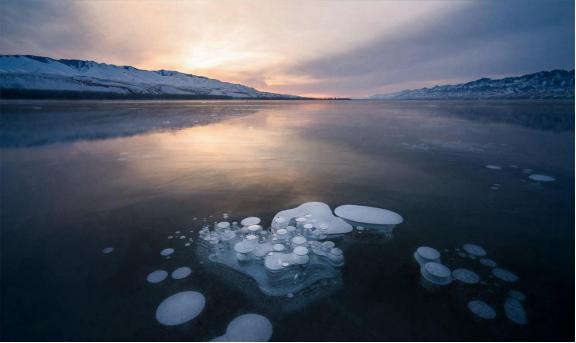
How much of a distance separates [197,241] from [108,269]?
121 centimetres

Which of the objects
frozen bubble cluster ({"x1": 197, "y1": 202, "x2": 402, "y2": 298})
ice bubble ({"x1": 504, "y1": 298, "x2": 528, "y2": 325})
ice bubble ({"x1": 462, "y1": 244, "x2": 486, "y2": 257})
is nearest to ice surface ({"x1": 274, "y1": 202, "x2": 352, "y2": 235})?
frozen bubble cluster ({"x1": 197, "y1": 202, "x2": 402, "y2": 298})

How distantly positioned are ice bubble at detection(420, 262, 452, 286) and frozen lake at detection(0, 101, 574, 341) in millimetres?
102

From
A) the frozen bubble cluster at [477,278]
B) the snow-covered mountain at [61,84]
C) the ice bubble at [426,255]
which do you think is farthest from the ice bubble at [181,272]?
the snow-covered mountain at [61,84]

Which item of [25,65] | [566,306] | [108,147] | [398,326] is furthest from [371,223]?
[25,65]

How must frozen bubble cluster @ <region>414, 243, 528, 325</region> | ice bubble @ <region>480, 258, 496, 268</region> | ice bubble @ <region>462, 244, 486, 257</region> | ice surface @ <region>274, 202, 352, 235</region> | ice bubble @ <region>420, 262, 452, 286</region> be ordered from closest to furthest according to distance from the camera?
1. frozen bubble cluster @ <region>414, 243, 528, 325</region>
2. ice bubble @ <region>420, 262, 452, 286</region>
3. ice bubble @ <region>480, 258, 496, 268</region>
4. ice bubble @ <region>462, 244, 486, 257</region>
5. ice surface @ <region>274, 202, 352, 235</region>

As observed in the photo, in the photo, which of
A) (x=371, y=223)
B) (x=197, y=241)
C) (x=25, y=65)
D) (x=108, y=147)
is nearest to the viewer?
(x=197, y=241)

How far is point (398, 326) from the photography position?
2617mm

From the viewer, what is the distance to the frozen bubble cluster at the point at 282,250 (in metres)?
3.26

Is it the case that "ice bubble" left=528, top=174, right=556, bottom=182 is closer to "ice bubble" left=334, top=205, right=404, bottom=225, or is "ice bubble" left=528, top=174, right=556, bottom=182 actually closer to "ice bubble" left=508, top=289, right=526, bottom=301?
"ice bubble" left=334, top=205, right=404, bottom=225

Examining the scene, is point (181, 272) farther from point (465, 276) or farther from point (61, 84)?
point (61, 84)

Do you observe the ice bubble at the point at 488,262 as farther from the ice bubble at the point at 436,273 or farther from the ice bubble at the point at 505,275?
the ice bubble at the point at 436,273

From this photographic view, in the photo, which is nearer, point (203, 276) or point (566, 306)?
point (566, 306)

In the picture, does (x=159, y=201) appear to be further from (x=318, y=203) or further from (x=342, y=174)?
(x=342, y=174)

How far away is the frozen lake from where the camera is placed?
2.65 meters
